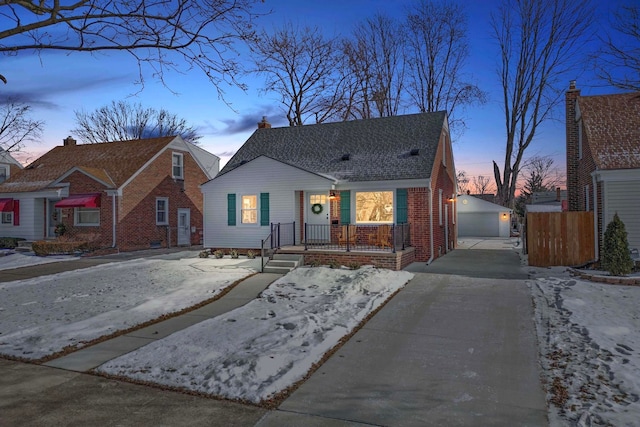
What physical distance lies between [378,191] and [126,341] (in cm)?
1025

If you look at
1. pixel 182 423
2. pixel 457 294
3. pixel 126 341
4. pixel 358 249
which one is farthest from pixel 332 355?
pixel 358 249

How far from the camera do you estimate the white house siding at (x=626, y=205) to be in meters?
12.1

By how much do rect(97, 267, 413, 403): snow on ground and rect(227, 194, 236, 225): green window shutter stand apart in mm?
7090

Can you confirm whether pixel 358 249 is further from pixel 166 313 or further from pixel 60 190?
pixel 60 190

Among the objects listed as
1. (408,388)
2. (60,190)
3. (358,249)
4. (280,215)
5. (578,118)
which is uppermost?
(578,118)

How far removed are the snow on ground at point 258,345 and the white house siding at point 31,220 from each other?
1806 centimetres

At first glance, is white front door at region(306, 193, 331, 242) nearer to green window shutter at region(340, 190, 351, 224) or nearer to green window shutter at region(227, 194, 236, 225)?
green window shutter at region(340, 190, 351, 224)

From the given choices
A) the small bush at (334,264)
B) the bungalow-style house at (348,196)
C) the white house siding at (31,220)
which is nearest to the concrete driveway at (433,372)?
the small bush at (334,264)

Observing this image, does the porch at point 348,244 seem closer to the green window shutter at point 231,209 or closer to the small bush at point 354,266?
the small bush at point 354,266

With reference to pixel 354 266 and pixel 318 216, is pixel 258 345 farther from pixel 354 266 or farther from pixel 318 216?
pixel 318 216

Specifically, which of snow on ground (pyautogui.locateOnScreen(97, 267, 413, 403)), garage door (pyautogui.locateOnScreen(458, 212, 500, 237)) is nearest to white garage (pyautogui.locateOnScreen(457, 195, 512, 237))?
garage door (pyautogui.locateOnScreen(458, 212, 500, 237))

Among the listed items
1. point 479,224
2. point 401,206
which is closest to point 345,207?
point 401,206

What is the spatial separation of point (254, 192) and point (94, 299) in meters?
7.68

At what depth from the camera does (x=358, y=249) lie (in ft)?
43.2
